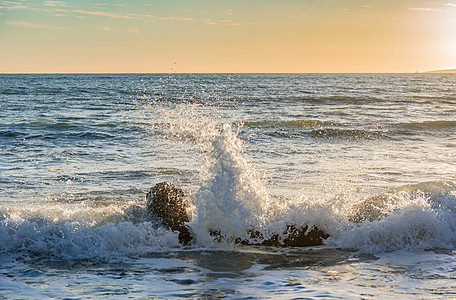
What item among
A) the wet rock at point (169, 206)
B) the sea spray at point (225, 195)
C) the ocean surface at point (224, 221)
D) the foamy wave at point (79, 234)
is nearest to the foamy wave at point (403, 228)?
the ocean surface at point (224, 221)

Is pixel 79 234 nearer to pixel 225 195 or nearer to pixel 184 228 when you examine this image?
pixel 184 228

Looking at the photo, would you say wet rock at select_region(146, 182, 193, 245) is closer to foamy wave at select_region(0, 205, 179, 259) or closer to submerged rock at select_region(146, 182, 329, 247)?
submerged rock at select_region(146, 182, 329, 247)

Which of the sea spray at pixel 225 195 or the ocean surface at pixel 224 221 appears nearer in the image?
the ocean surface at pixel 224 221

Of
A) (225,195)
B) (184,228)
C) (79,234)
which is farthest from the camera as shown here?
(225,195)

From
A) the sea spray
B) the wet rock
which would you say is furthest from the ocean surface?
the wet rock

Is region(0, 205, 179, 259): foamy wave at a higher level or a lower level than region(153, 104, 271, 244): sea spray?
lower

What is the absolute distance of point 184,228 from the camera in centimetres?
673

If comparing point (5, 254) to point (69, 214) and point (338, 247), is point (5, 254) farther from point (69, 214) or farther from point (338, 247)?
point (338, 247)

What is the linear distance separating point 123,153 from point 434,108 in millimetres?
21192

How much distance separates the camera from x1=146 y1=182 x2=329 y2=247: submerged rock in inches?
262

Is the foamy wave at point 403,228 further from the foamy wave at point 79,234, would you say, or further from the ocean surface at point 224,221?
the foamy wave at point 79,234

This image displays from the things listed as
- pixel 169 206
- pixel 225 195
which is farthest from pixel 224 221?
pixel 169 206

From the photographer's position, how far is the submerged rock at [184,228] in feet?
21.8

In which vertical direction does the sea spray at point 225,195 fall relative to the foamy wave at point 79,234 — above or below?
above
